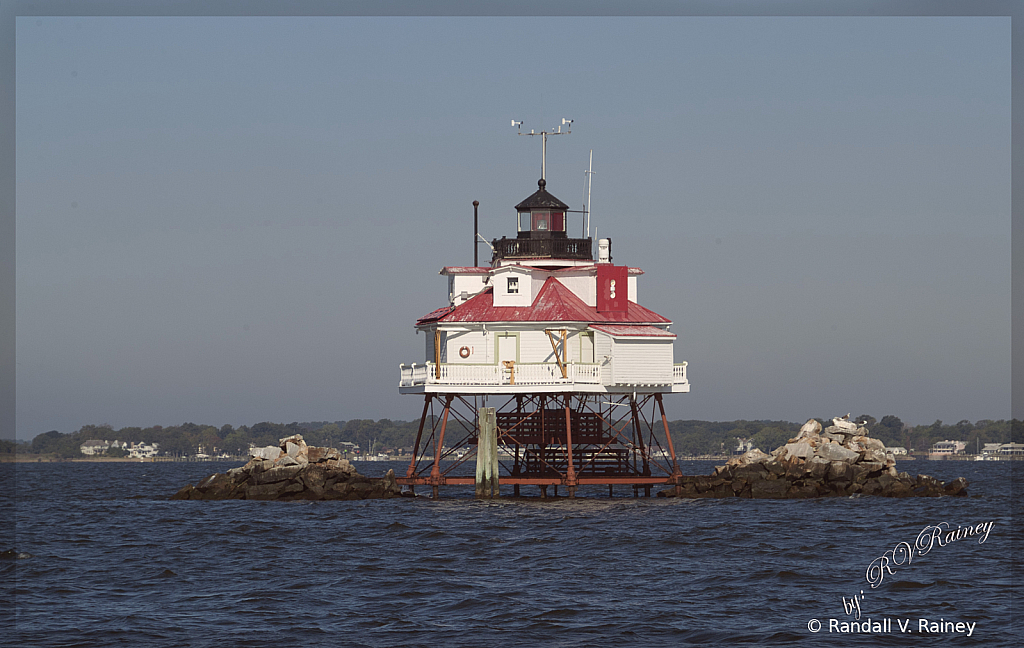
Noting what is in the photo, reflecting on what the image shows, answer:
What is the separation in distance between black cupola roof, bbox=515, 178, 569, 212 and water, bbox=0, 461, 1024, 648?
542 inches

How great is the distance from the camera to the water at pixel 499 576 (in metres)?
28.2

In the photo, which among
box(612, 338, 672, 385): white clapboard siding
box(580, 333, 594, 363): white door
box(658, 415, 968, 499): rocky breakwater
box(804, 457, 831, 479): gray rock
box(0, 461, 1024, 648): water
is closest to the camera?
box(0, 461, 1024, 648): water

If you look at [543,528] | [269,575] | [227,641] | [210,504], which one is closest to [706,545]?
[543,528]

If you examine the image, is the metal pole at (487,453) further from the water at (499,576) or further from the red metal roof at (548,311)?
the red metal roof at (548,311)

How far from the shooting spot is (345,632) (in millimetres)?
28062

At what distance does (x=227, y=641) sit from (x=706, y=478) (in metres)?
34.0

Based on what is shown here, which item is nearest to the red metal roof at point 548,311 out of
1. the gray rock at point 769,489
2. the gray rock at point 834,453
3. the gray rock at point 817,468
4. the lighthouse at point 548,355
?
the lighthouse at point 548,355

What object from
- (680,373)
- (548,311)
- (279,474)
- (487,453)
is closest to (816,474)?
(680,373)

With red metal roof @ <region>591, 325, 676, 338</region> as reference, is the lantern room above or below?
above

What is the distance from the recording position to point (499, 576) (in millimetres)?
35281

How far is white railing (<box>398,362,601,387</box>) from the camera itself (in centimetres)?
5291

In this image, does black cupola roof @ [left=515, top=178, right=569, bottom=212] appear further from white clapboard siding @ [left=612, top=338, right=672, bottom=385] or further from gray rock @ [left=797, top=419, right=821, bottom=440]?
gray rock @ [left=797, top=419, right=821, bottom=440]

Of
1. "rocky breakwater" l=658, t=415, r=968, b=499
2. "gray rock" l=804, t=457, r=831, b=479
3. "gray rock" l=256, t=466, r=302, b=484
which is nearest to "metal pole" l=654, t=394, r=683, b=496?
"rocky breakwater" l=658, t=415, r=968, b=499

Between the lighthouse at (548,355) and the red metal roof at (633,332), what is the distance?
5 cm
